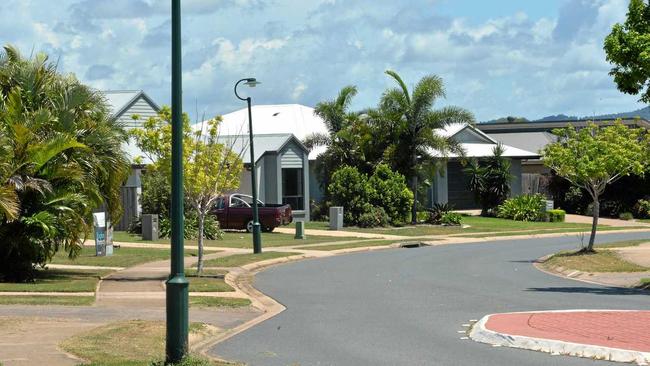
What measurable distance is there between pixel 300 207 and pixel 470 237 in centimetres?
1126

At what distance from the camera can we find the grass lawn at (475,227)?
45531 millimetres

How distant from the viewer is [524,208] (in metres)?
54.7

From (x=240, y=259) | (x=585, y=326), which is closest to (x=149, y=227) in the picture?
(x=240, y=259)

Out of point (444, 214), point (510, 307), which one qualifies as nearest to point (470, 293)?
point (510, 307)

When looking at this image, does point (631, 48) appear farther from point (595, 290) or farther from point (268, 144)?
point (268, 144)

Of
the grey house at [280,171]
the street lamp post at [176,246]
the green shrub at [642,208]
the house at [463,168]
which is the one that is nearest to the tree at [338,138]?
the grey house at [280,171]

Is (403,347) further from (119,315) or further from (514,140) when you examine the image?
(514,140)

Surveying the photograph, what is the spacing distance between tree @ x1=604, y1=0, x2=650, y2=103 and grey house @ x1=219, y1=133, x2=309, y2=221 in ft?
96.2

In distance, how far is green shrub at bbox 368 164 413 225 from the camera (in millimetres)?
47938

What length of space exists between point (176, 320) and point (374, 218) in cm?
3649

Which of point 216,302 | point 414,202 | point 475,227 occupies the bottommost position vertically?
point 216,302

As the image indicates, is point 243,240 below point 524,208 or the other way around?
below

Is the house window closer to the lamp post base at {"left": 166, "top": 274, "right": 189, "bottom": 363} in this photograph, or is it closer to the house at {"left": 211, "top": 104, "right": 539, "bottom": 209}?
the house at {"left": 211, "top": 104, "right": 539, "bottom": 209}

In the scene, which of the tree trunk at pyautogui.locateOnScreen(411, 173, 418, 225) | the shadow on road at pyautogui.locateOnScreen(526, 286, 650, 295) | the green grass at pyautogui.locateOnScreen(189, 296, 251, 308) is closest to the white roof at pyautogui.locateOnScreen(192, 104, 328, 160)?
the tree trunk at pyautogui.locateOnScreen(411, 173, 418, 225)
